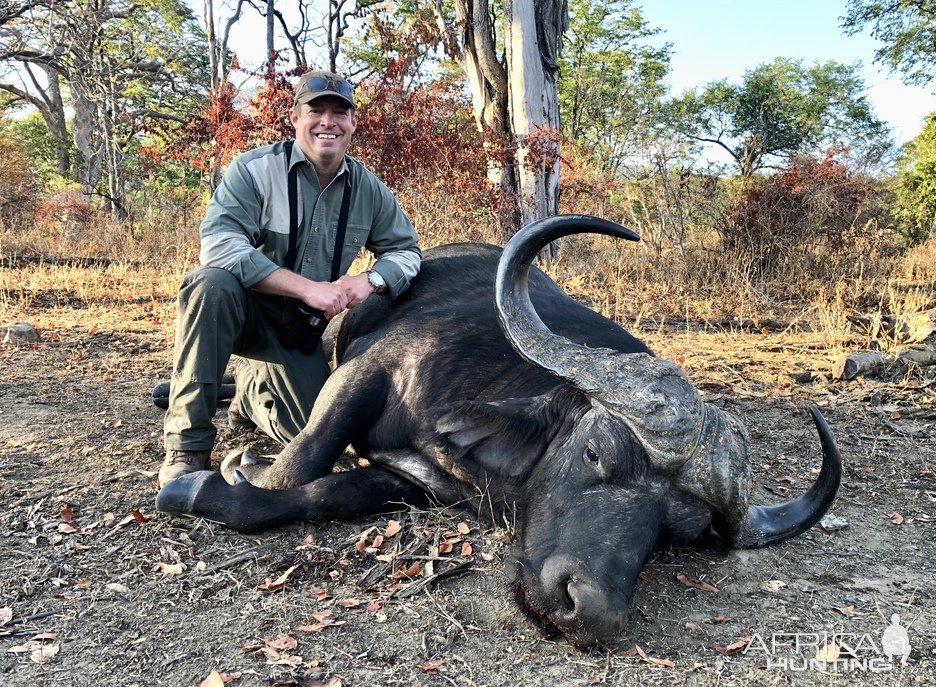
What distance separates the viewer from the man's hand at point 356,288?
3.45 meters

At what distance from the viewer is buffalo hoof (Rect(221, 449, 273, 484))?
10.6ft

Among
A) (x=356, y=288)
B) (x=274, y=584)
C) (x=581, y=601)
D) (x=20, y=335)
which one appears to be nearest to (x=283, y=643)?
(x=274, y=584)

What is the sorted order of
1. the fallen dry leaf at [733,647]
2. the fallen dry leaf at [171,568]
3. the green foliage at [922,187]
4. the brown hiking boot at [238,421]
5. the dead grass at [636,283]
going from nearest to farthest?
the fallen dry leaf at [733,647], the fallen dry leaf at [171,568], the brown hiking boot at [238,421], the dead grass at [636,283], the green foliage at [922,187]

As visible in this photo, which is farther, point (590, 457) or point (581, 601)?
point (590, 457)

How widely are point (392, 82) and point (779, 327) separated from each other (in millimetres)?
5495

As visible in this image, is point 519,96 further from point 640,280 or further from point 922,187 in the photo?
point 922,187

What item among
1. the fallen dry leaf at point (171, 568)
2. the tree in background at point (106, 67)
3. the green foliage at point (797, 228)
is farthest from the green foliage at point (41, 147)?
the fallen dry leaf at point (171, 568)

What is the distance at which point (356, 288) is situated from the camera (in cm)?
348

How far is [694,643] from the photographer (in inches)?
89.8

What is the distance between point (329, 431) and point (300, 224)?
1.17 metres

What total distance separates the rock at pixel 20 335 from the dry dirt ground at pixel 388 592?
2081 mm

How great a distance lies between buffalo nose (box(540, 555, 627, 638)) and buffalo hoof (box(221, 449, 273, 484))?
1548 mm

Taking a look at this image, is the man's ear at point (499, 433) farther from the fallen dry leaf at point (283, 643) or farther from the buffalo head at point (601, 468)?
the fallen dry leaf at point (283, 643)

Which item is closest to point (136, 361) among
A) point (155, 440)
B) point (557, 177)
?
point (155, 440)
